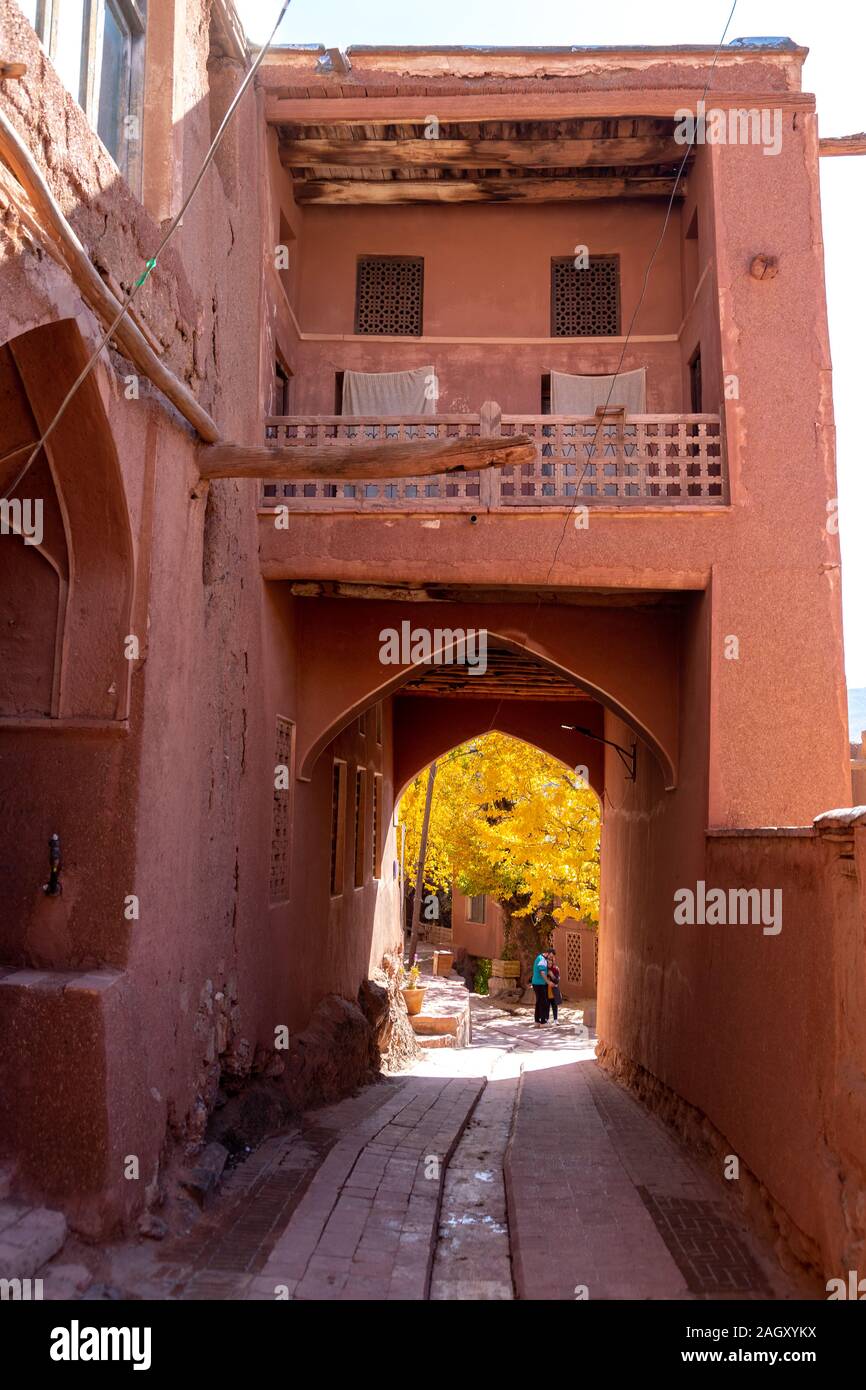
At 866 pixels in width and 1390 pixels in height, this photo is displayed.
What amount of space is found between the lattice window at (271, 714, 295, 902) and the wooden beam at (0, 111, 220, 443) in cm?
408

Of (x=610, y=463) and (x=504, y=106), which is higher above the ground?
(x=504, y=106)

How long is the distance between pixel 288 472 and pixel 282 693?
140 inches

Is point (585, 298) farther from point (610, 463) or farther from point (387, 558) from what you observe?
point (387, 558)

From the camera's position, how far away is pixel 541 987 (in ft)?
71.2

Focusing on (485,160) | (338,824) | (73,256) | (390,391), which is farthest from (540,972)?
(73,256)

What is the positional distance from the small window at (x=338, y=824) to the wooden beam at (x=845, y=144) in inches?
304

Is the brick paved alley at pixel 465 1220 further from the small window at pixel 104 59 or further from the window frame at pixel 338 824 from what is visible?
the small window at pixel 104 59

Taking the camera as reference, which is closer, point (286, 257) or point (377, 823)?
point (286, 257)

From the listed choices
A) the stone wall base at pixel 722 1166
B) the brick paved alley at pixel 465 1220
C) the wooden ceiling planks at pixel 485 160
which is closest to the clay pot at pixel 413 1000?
the stone wall base at pixel 722 1166
